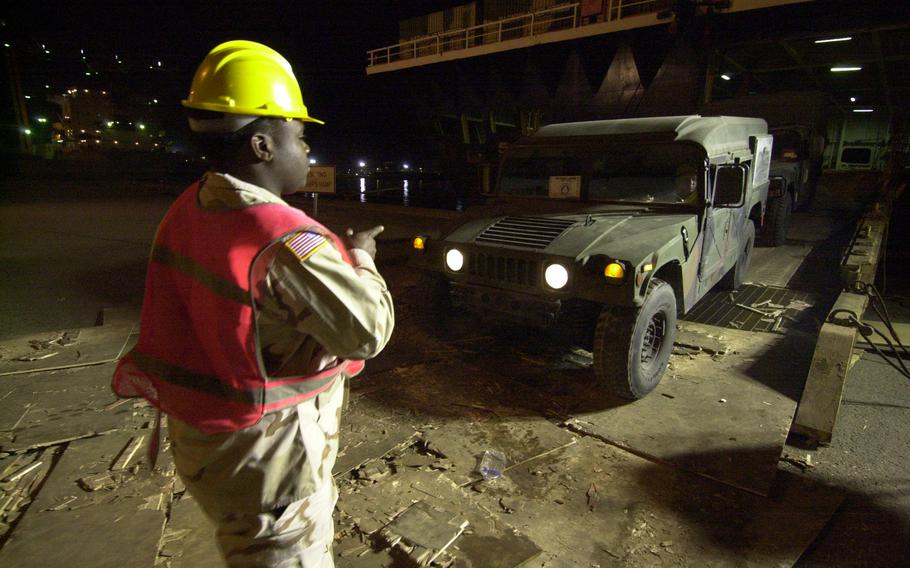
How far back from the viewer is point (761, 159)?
18.8 ft

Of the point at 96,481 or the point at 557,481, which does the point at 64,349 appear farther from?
the point at 557,481

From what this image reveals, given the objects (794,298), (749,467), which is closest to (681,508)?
(749,467)

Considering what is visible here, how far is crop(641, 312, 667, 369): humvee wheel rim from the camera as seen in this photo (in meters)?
3.62

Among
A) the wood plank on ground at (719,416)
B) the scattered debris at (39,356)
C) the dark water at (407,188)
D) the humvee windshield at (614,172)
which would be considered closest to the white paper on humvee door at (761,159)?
the humvee windshield at (614,172)

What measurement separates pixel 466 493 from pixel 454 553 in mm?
449

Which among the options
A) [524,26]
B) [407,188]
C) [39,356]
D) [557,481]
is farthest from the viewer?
[407,188]

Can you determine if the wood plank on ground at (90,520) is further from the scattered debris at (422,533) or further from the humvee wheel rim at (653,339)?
the humvee wheel rim at (653,339)

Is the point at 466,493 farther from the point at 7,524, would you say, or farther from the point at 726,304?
the point at 726,304

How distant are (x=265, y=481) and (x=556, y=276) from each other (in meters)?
2.54

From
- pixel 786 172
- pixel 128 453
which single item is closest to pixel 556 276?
pixel 128 453

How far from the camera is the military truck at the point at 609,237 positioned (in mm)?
3297

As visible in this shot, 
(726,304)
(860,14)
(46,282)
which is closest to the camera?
(726,304)

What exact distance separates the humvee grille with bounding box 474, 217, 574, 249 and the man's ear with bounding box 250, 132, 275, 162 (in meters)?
2.57

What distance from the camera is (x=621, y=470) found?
9.01ft
